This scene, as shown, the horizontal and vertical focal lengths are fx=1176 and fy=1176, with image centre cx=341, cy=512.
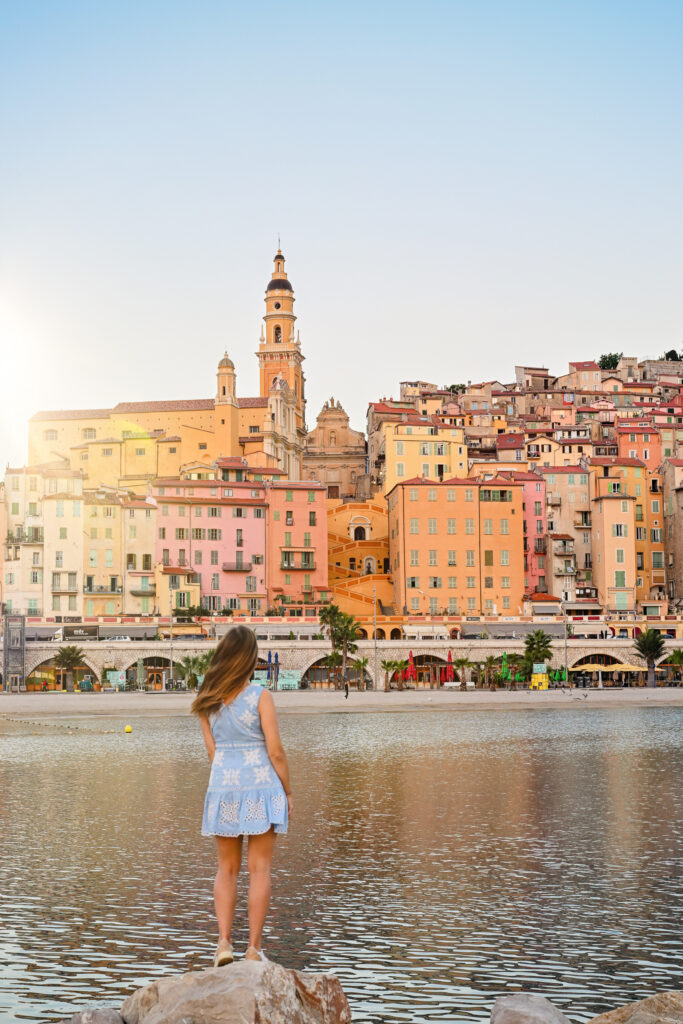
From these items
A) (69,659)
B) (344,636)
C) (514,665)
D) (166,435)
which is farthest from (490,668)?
(166,435)

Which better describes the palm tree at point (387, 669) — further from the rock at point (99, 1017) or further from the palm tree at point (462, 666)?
the rock at point (99, 1017)

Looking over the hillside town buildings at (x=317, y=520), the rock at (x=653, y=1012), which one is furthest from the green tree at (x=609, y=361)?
the rock at (x=653, y=1012)

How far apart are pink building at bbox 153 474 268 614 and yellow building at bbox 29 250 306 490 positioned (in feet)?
40.2

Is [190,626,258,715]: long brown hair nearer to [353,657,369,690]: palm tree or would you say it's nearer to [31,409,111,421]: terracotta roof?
[353,657,369,690]: palm tree

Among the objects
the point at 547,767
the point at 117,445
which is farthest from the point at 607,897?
the point at 117,445

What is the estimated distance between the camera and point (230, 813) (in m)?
8.39

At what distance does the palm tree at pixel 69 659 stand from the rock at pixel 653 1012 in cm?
7647

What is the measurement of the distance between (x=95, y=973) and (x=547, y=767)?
75.4 feet

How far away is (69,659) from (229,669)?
3017 inches

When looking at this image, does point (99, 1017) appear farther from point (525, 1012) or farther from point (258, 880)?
point (525, 1012)

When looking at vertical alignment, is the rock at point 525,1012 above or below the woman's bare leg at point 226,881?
below

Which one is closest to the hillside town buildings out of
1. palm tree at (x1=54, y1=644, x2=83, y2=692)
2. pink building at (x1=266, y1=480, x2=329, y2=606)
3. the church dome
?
pink building at (x1=266, y1=480, x2=329, y2=606)

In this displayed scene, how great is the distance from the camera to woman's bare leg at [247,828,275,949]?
8477mm

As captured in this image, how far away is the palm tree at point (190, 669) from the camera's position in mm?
80062
